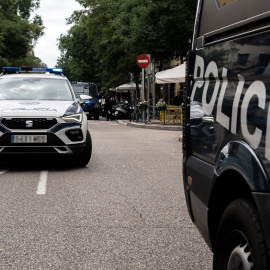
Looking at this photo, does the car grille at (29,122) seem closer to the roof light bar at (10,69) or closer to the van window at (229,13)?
the roof light bar at (10,69)

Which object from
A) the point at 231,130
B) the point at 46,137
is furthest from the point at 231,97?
the point at 46,137

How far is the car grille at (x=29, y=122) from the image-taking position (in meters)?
9.09

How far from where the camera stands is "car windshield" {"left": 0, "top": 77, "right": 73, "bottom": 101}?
33.6 feet

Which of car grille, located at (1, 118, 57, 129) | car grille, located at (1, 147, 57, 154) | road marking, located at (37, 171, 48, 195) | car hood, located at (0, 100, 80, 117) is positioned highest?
car hood, located at (0, 100, 80, 117)

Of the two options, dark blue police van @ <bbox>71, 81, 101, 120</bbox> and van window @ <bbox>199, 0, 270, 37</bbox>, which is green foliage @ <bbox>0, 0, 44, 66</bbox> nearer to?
dark blue police van @ <bbox>71, 81, 101, 120</bbox>

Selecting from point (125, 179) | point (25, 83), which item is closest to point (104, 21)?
point (25, 83)

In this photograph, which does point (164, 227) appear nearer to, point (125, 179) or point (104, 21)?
point (125, 179)

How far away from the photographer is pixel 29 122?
9.14 meters

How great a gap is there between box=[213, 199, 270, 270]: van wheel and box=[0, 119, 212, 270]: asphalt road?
4.11ft

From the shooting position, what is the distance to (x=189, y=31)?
86.1 ft

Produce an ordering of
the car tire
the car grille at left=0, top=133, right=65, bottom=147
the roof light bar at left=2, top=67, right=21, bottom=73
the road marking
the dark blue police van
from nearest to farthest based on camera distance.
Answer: the road marking
the car grille at left=0, top=133, right=65, bottom=147
the car tire
the roof light bar at left=2, top=67, right=21, bottom=73
the dark blue police van

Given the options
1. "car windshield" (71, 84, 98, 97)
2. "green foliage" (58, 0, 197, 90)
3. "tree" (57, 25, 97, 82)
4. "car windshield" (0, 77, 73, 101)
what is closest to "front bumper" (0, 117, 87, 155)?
"car windshield" (0, 77, 73, 101)

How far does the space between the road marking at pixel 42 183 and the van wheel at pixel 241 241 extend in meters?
4.63

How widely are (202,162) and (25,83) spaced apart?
768 cm
